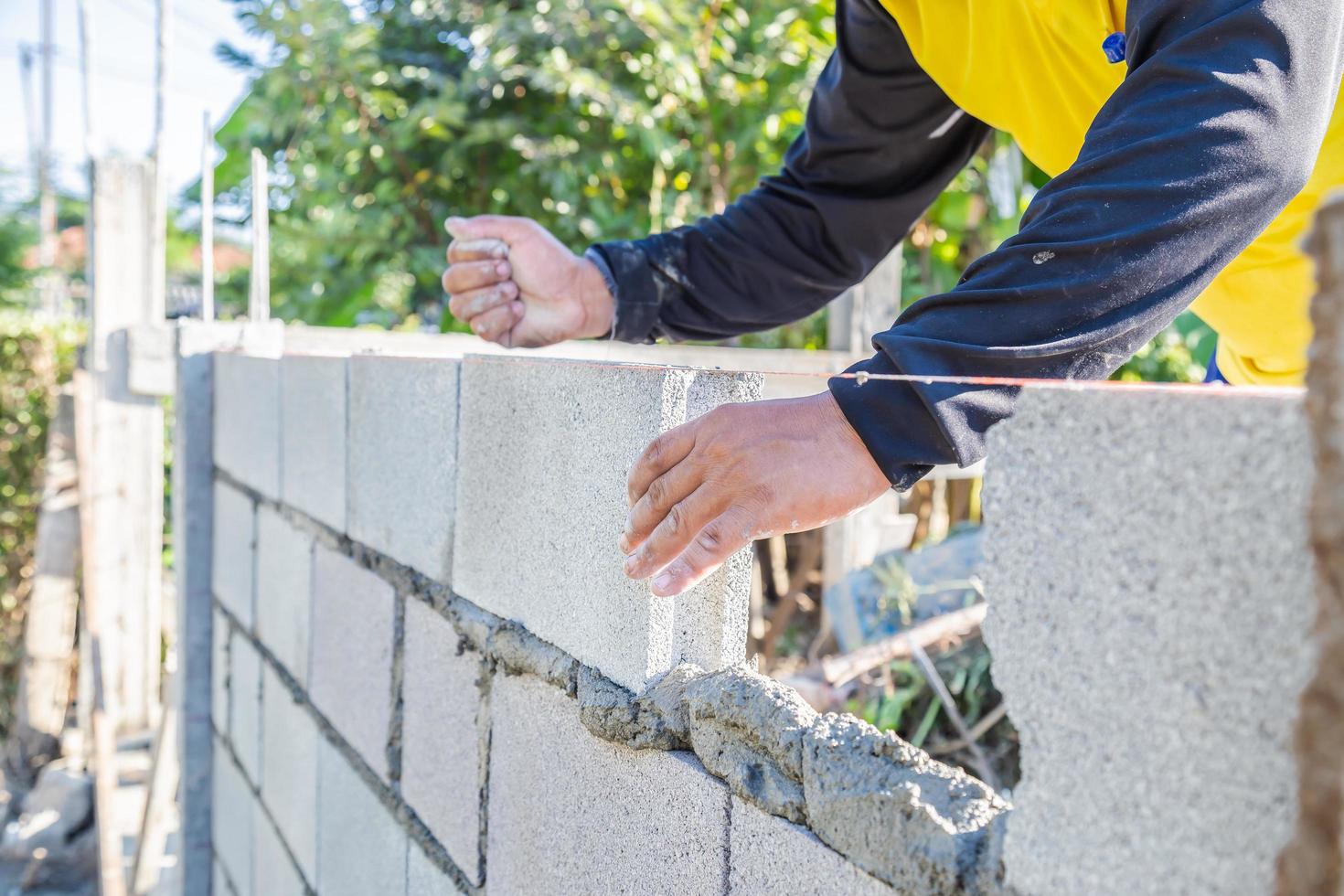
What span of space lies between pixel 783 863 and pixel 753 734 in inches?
5.0

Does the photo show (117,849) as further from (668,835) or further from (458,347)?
(668,835)

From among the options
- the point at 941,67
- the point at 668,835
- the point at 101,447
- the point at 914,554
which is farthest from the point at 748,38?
the point at 668,835

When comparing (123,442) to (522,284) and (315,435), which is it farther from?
(522,284)

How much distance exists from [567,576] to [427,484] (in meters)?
0.54

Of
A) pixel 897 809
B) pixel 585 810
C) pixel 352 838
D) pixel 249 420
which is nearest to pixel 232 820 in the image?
pixel 249 420

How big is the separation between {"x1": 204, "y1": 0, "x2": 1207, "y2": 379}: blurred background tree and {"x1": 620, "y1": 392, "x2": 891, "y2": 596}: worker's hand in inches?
166

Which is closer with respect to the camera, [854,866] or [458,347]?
[854,866]

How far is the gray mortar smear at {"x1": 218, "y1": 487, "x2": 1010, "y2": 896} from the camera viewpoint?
864 millimetres

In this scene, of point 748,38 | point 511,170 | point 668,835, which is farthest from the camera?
point 511,170

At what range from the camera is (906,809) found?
2.97 feet

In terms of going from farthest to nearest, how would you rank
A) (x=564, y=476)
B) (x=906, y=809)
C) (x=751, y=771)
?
(x=564, y=476) < (x=751, y=771) < (x=906, y=809)

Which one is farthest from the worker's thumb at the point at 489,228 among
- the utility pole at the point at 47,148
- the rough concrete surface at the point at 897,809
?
the utility pole at the point at 47,148

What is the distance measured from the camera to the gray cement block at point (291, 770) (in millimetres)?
2541

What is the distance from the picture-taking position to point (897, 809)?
35.9 inches
